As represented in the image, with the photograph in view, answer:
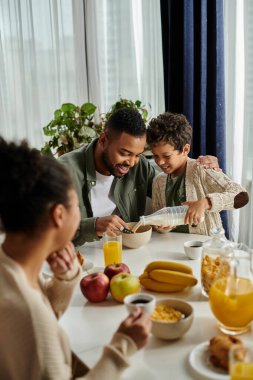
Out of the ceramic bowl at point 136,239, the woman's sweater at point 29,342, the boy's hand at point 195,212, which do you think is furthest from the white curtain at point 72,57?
the woman's sweater at point 29,342

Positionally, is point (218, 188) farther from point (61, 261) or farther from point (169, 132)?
point (61, 261)

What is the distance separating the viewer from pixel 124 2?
3.36 meters

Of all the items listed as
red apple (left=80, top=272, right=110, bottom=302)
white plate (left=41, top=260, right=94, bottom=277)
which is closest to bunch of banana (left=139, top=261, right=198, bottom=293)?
red apple (left=80, top=272, right=110, bottom=302)

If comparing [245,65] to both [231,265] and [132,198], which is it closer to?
[132,198]

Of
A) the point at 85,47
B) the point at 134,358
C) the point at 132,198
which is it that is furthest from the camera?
the point at 85,47

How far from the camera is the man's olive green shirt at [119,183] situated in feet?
7.01

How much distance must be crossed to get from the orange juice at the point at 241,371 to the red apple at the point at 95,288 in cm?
57

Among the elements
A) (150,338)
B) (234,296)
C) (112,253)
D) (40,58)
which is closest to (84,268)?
(112,253)

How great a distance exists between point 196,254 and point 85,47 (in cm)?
268

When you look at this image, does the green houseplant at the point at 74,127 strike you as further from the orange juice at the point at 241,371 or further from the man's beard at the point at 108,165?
the orange juice at the point at 241,371

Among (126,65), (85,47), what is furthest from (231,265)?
(85,47)

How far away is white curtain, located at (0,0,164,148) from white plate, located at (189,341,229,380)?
2.46m

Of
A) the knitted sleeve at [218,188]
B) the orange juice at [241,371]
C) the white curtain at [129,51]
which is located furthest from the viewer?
the white curtain at [129,51]

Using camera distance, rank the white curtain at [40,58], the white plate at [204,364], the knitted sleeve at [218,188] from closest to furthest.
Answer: the white plate at [204,364], the knitted sleeve at [218,188], the white curtain at [40,58]
